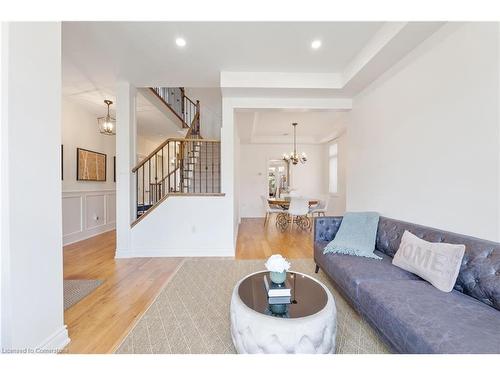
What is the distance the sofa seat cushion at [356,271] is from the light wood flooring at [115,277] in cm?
140

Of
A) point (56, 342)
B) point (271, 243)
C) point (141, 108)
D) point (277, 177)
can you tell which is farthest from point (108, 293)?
point (277, 177)

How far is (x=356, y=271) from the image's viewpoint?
1830mm

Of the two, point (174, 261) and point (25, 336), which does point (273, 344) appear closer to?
point (25, 336)

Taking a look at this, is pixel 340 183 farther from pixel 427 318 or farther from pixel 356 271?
pixel 427 318

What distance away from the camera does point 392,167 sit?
262cm

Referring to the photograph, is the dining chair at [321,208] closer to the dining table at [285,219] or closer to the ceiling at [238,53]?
the dining table at [285,219]

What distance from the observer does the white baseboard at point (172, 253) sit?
137 inches

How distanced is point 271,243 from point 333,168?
4.11 metres

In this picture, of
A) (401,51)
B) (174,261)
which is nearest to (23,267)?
(174,261)

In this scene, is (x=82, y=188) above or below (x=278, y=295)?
above

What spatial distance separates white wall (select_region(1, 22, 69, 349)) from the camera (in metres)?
1.25

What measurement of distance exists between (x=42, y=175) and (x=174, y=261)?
7.38 ft

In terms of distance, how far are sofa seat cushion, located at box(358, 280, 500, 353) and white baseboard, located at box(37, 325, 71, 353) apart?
2.16 m

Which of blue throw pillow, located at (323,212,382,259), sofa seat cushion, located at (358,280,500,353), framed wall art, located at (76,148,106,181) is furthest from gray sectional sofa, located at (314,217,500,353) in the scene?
framed wall art, located at (76,148,106,181)
